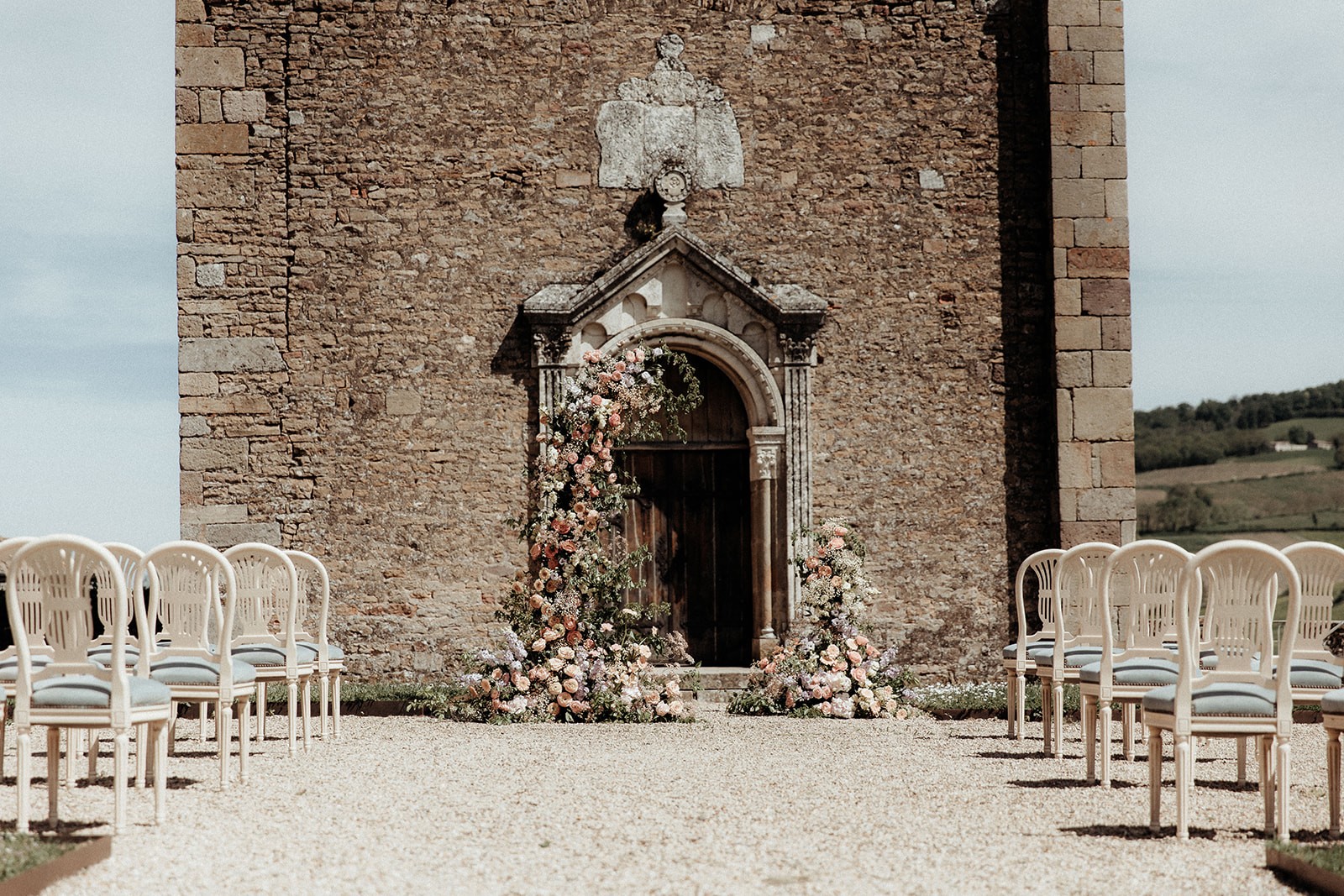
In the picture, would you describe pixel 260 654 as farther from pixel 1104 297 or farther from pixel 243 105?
pixel 1104 297

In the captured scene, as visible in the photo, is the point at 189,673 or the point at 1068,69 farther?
the point at 1068,69

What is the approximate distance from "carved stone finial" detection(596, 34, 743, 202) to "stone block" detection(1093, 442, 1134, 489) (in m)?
3.23

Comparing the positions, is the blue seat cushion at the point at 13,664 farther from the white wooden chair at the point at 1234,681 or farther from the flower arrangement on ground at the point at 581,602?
the white wooden chair at the point at 1234,681

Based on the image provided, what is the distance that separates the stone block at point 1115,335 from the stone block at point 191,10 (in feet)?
22.3

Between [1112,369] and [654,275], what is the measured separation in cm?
333

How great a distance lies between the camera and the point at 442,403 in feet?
33.1

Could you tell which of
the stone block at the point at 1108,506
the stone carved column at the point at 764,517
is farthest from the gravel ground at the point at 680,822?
the stone block at the point at 1108,506

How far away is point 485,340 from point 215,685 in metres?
5.03

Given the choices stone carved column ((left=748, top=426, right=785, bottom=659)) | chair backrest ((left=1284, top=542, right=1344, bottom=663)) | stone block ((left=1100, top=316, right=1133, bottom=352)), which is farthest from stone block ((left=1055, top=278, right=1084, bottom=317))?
chair backrest ((left=1284, top=542, right=1344, bottom=663))

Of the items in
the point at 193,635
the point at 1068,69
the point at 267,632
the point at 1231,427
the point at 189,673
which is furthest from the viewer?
the point at 1231,427

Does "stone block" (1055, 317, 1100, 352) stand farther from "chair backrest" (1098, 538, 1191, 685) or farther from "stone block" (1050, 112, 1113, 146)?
"chair backrest" (1098, 538, 1191, 685)

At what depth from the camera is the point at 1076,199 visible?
10.2 metres

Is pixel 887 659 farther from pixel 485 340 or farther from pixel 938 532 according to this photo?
pixel 485 340

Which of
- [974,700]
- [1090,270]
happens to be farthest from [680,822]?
[1090,270]
